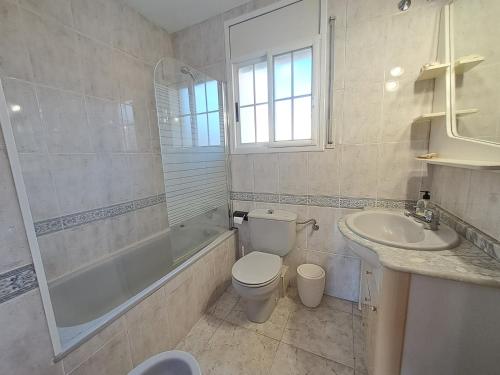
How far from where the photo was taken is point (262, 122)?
1.88m

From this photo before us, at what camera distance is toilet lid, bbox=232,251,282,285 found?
144 cm

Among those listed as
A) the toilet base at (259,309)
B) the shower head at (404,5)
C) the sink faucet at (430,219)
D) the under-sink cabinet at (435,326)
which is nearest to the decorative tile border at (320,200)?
the sink faucet at (430,219)

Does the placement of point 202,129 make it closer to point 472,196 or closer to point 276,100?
point 276,100

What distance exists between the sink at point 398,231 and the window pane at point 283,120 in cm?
90

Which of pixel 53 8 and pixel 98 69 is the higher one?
pixel 53 8

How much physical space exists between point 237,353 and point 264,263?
0.60 metres

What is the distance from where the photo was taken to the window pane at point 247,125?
6.31 feet

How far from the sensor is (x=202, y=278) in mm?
1646

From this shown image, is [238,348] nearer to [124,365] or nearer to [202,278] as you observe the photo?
[202,278]

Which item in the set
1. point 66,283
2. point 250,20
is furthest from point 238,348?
point 250,20

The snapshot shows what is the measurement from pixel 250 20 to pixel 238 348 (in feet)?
8.39

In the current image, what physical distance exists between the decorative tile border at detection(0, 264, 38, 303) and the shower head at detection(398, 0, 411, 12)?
7.82 ft

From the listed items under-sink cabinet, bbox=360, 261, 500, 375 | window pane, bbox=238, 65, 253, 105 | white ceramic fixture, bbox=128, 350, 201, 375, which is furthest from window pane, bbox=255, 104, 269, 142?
white ceramic fixture, bbox=128, 350, 201, 375

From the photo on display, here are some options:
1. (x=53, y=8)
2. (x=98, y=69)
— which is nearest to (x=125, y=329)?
(x=98, y=69)
